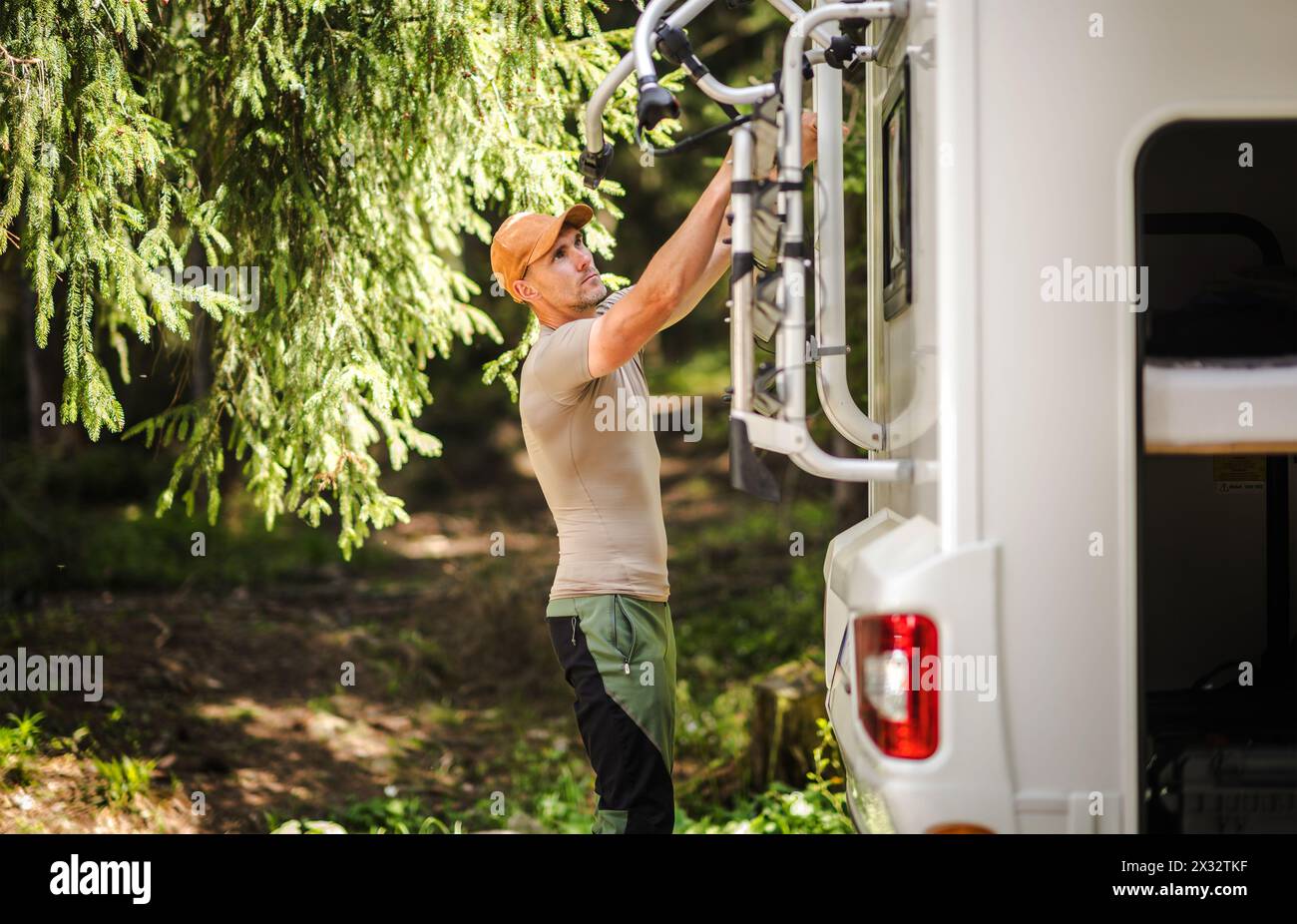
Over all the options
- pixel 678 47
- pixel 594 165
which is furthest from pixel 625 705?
pixel 678 47

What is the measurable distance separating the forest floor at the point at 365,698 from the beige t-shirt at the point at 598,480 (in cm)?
234

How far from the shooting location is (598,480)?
3.38 metres

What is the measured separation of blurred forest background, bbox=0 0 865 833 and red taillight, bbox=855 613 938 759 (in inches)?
92.7

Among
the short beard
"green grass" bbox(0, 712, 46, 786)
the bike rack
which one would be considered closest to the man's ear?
the short beard

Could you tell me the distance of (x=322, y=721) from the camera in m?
7.27

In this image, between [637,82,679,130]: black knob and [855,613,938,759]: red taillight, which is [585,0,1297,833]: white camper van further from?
[637,82,679,130]: black knob

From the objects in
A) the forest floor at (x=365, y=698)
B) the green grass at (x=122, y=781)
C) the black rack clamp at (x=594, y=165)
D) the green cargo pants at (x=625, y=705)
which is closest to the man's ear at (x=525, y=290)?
the black rack clamp at (x=594, y=165)

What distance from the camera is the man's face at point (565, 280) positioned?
11.6 ft

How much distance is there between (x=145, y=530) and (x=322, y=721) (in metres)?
4.87

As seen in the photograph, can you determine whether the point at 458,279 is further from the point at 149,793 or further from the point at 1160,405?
the point at 1160,405

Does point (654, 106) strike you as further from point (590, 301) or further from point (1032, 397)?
point (1032, 397)

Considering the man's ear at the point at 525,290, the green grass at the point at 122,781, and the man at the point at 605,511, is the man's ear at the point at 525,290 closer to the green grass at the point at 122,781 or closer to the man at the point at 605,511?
the man at the point at 605,511

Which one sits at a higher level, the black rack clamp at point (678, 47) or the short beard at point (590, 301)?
the black rack clamp at point (678, 47)

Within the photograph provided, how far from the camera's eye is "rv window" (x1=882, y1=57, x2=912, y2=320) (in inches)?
113
